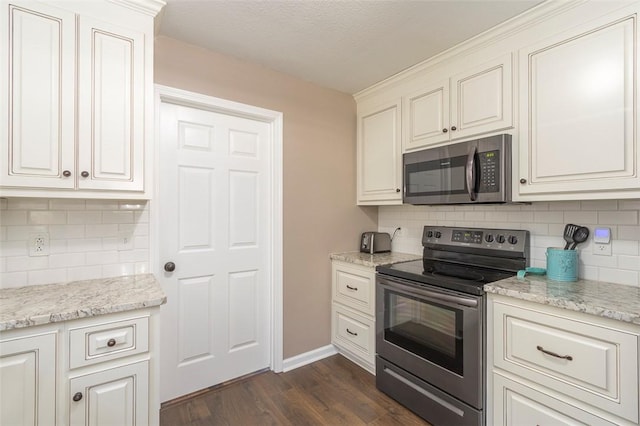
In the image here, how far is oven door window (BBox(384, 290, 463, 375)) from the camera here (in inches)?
66.7

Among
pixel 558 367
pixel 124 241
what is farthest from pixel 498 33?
pixel 124 241

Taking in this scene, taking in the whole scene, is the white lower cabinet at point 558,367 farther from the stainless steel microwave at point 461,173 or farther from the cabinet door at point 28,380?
the cabinet door at point 28,380

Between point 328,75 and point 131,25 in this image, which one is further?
point 328,75

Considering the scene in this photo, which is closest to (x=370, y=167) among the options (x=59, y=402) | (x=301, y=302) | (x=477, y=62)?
(x=477, y=62)

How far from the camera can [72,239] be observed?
168cm

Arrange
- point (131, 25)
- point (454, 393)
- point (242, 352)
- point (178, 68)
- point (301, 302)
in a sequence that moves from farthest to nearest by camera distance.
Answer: point (301, 302) < point (242, 352) < point (178, 68) < point (454, 393) < point (131, 25)

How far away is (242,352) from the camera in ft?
7.68

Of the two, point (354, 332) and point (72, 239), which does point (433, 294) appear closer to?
point (354, 332)

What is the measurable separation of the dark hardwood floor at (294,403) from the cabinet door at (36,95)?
1.52m

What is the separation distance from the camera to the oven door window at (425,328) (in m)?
1.69

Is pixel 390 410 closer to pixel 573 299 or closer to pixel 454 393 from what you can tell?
pixel 454 393

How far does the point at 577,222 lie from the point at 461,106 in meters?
0.95

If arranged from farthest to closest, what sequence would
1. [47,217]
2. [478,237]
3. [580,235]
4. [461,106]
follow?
1. [478,237]
2. [461,106]
3. [580,235]
4. [47,217]

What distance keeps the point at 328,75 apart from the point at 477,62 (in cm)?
107
